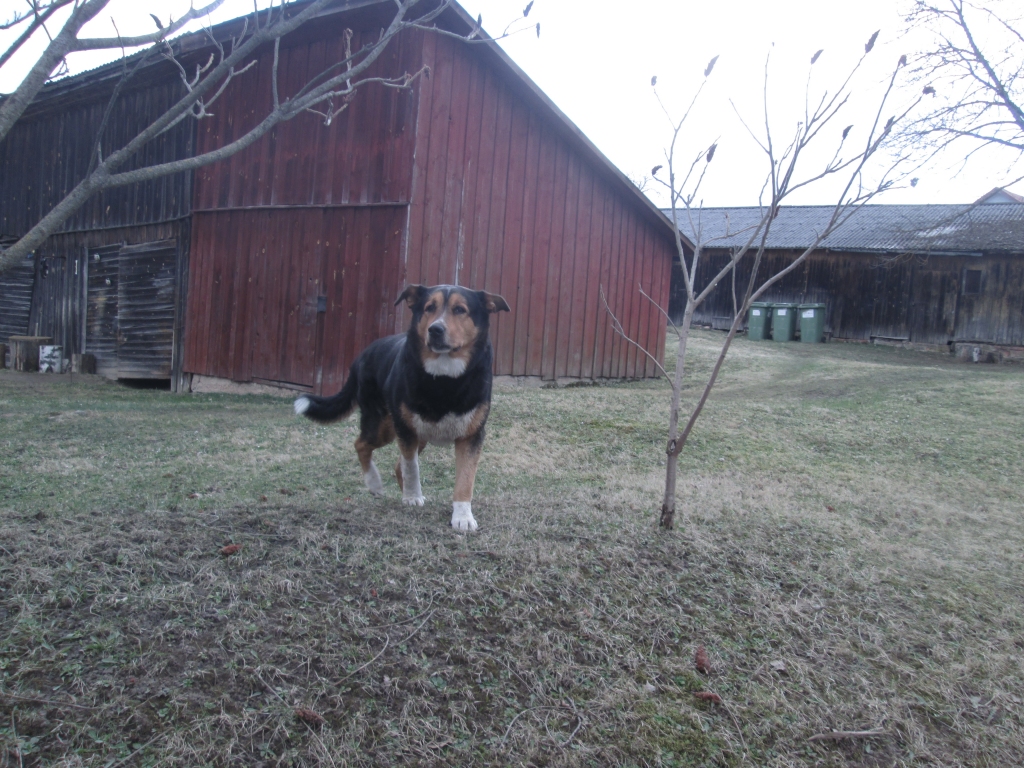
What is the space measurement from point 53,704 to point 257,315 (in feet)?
34.9

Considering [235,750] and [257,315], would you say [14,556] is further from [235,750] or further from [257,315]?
[257,315]

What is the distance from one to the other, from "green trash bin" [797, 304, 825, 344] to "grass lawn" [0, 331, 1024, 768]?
22.4 m

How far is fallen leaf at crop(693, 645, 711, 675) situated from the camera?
10.4 ft

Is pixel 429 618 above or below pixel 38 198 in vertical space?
below

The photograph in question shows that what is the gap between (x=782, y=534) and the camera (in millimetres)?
5070

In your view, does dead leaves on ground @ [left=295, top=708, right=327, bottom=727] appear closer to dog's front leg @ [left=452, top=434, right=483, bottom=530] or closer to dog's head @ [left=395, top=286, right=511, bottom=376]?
dog's front leg @ [left=452, top=434, right=483, bottom=530]

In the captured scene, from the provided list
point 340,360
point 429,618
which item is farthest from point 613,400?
point 429,618

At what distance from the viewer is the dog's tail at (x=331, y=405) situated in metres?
5.63

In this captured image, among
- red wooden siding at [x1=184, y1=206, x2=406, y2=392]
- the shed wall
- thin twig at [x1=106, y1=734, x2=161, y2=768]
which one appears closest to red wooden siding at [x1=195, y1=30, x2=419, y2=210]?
red wooden siding at [x1=184, y1=206, x2=406, y2=392]

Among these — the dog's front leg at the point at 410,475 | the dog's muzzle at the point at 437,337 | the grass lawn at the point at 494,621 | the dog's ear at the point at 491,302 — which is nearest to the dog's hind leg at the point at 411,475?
the dog's front leg at the point at 410,475

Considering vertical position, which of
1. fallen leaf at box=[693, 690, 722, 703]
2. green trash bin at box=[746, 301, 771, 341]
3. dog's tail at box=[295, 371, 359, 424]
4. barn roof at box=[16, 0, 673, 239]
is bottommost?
fallen leaf at box=[693, 690, 722, 703]

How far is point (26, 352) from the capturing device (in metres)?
16.4

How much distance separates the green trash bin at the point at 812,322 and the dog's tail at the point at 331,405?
25.3 meters

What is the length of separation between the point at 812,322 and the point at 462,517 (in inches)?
1025
